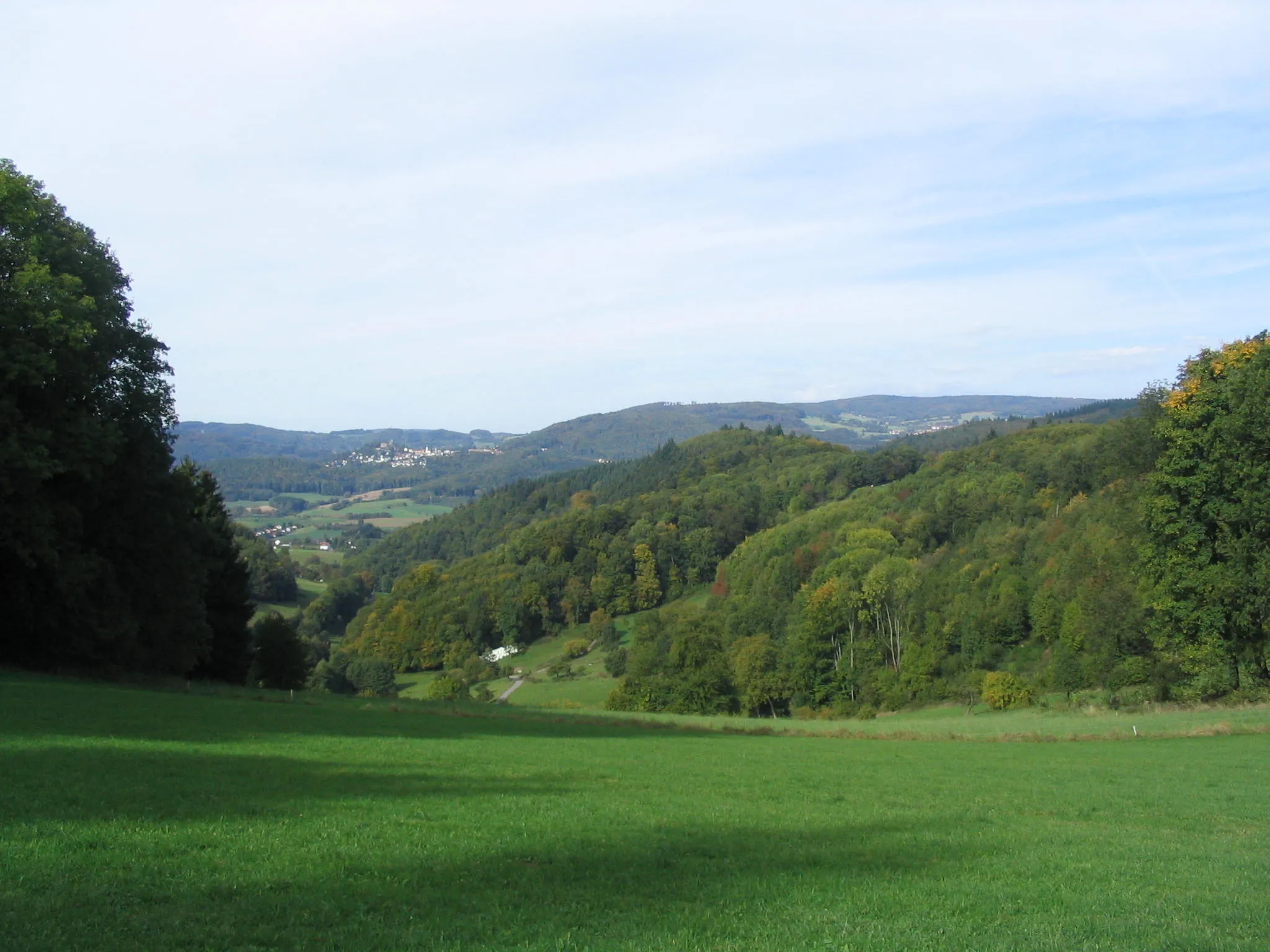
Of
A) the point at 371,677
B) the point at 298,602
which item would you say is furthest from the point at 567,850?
the point at 298,602

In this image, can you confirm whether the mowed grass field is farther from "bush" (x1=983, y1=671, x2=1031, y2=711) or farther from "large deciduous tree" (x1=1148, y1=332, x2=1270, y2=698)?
"bush" (x1=983, y1=671, x2=1031, y2=711)

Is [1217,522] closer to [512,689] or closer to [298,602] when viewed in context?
[512,689]

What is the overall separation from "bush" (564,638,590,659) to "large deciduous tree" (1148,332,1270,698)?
89.0 metres

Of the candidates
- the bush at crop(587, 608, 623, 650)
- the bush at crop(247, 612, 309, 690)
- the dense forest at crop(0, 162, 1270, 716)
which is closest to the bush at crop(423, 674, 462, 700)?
the dense forest at crop(0, 162, 1270, 716)

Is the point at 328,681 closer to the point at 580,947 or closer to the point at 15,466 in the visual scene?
the point at 15,466

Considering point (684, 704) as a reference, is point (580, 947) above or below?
above

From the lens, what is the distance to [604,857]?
11.6 metres

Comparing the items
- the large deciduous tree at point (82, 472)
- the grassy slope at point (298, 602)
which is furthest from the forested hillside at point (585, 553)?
the large deciduous tree at point (82, 472)

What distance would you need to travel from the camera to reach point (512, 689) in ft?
339

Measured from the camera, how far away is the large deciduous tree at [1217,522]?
38.7 meters

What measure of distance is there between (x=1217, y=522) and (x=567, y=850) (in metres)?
39.5

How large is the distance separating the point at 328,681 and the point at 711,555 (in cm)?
7426

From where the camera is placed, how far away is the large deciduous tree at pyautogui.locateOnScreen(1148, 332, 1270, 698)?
38.7 m

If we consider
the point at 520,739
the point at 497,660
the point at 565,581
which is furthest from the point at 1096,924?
the point at 565,581
